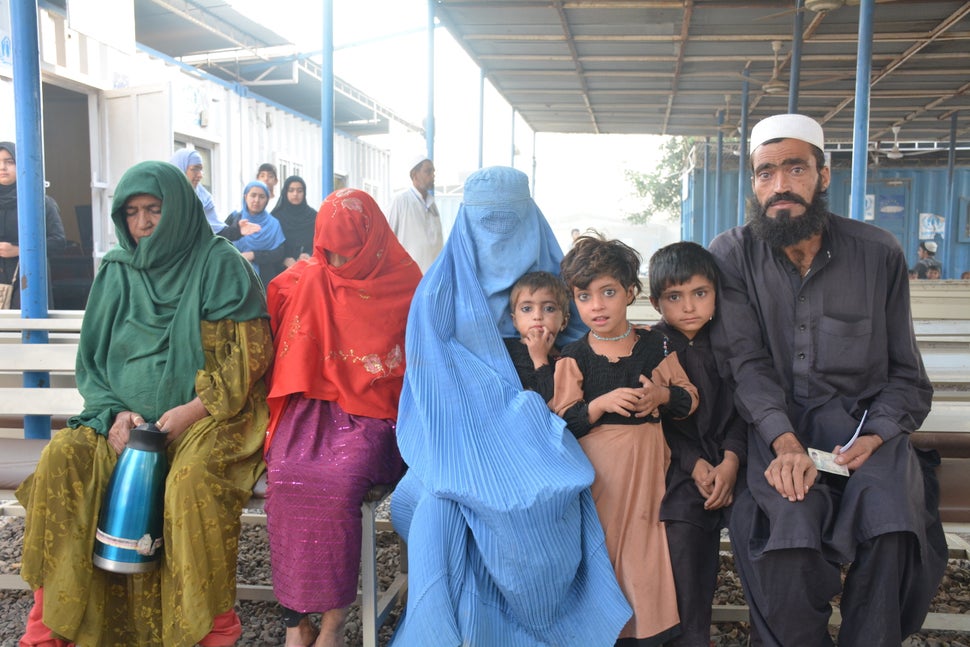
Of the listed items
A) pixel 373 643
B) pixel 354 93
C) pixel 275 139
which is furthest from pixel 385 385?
pixel 354 93

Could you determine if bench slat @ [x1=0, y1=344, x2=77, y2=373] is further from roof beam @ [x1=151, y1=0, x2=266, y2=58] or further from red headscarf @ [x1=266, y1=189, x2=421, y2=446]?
roof beam @ [x1=151, y1=0, x2=266, y2=58]

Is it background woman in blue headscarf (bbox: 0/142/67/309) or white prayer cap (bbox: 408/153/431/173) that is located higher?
white prayer cap (bbox: 408/153/431/173)

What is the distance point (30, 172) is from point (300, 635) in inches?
91.5

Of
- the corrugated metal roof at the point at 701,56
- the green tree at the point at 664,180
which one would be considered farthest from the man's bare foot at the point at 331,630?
the green tree at the point at 664,180

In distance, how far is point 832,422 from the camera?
2270mm

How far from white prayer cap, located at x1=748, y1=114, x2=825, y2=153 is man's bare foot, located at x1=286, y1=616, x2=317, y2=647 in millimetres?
2009

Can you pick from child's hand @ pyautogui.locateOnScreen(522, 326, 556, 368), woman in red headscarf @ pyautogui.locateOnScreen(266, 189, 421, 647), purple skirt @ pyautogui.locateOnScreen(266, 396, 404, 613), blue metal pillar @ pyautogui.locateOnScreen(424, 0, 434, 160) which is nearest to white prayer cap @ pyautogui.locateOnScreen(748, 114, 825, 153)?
child's hand @ pyautogui.locateOnScreen(522, 326, 556, 368)

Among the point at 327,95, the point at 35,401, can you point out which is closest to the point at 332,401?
the point at 35,401

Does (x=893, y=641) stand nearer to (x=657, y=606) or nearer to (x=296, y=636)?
(x=657, y=606)

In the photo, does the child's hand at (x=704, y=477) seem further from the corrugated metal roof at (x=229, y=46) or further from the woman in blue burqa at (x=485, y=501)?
the corrugated metal roof at (x=229, y=46)

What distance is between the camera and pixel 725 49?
8945 millimetres

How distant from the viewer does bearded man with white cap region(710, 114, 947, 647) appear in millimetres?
2008

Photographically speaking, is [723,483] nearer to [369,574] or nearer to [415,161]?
[369,574]

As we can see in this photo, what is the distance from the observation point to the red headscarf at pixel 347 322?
2.56m
